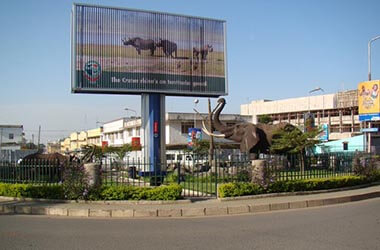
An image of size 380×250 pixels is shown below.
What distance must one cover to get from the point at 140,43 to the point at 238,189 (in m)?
10.9

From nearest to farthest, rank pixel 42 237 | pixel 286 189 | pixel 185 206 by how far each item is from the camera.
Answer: pixel 42 237, pixel 185 206, pixel 286 189

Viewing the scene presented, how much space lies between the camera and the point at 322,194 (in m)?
14.6

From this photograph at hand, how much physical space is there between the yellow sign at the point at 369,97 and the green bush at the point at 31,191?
2667cm

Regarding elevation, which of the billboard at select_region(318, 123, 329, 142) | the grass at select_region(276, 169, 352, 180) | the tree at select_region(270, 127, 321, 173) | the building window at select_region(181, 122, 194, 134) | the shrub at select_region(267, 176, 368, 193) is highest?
the building window at select_region(181, 122, 194, 134)

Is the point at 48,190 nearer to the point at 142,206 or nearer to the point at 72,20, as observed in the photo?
the point at 142,206

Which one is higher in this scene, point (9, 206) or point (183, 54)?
point (183, 54)

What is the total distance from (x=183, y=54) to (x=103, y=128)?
58.3 metres

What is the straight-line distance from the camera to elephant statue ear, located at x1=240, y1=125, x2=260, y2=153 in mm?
22812

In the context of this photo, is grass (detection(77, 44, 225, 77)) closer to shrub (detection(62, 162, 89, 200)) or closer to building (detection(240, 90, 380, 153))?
shrub (detection(62, 162, 89, 200))

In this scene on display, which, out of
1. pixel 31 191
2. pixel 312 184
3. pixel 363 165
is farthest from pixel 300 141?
pixel 31 191

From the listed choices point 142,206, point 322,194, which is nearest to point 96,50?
point 142,206

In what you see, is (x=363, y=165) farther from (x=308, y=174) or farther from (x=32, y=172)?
(x=32, y=172)

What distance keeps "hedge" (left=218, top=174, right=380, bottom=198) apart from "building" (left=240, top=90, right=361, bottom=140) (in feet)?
154

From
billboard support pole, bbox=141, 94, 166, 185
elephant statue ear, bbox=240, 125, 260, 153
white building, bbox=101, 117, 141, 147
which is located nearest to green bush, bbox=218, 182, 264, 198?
billboard support pole, bbox=141, 94, 166, 185
